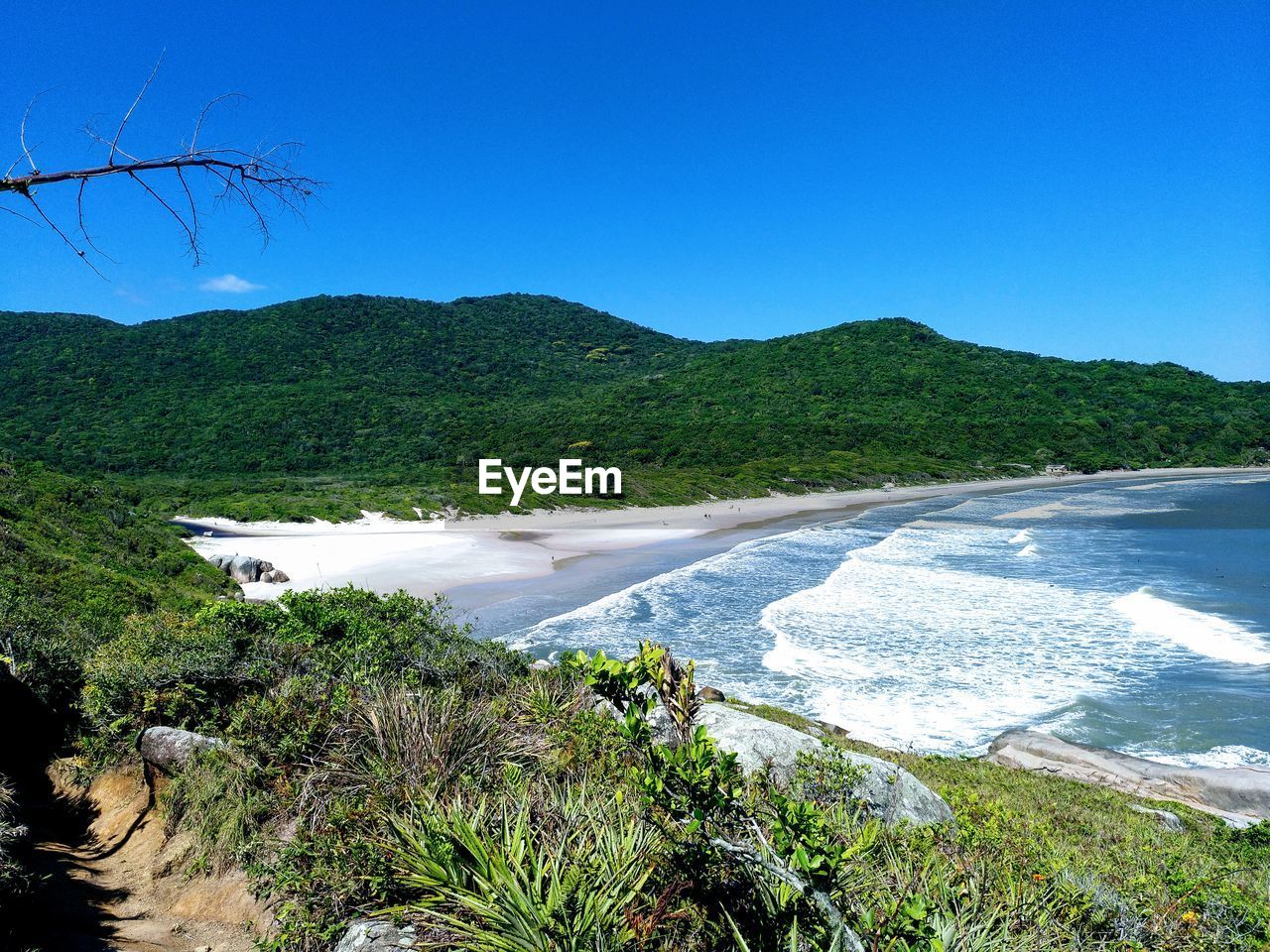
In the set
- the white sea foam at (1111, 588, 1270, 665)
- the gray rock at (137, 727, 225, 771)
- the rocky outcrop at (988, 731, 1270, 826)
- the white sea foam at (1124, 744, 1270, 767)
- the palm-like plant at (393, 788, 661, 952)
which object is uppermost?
the palm-like plant at (393, 788, 661, 952)

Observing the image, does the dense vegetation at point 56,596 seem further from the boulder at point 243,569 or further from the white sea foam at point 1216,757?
the white sea foam at point 1216,757

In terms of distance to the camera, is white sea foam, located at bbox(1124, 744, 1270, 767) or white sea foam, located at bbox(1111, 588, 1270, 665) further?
white sea foam, located at bbox(1111, 588, 1270, 665)

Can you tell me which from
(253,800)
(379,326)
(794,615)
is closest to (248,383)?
(379,326)

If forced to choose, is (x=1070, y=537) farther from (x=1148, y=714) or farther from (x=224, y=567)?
(x=224, y=567)

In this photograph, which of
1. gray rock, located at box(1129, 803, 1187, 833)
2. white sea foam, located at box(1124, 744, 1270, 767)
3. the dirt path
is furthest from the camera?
white sea foam, located at box(1124, 744, 1270, 767)

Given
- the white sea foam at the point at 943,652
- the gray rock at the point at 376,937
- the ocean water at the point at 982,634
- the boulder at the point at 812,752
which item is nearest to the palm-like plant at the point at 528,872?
the gray rock at the point at 376,937

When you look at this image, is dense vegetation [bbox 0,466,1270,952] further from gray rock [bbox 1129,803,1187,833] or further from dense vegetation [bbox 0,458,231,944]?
gray rock [bbox 1129,803,1187,833]

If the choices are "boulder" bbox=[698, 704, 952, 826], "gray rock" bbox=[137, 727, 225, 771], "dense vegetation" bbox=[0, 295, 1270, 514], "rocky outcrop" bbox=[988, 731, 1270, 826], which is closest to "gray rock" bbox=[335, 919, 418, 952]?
"gray rock" bbox=[137, 727, 225, 771]
